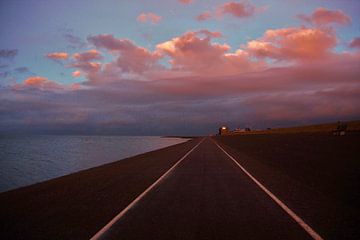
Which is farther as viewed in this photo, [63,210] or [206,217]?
[63,210]

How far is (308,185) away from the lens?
46.2ft

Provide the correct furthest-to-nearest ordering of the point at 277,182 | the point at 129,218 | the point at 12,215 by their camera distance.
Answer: the point at 277,182 → the point at 12,215 → the point at 129,218

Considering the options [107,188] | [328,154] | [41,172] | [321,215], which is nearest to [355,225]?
[321,215]

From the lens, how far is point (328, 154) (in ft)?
77.5

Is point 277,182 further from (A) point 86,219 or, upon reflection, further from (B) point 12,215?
(B) point 12,215

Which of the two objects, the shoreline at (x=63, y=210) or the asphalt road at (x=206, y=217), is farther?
the shoreline at (x=63, y=210)

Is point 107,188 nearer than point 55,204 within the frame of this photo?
No

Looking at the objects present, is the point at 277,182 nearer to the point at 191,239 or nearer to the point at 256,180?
the point at 256,180

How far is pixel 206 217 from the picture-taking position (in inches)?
322

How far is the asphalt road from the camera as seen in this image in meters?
6.74

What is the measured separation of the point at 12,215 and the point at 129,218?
3.15 m

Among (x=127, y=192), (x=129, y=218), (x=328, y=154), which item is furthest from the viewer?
(x=328, y=154)

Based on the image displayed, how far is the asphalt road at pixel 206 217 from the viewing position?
6742mm

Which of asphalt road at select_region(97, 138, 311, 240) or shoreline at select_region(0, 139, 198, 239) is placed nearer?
asphalt road at select_region(97, 138, 311, 240)
